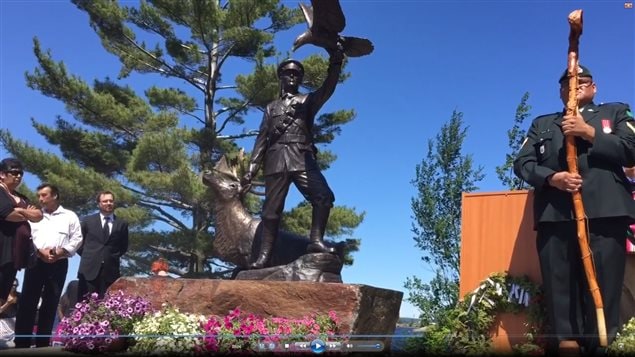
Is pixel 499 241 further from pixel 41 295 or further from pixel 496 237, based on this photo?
pixel 41 295

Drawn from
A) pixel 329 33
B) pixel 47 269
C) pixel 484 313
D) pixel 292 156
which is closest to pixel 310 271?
pixel 292 156

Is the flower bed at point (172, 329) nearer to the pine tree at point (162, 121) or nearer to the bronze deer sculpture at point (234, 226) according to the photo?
the bronze deer sculpture at point (234, 226)

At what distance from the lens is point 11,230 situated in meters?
4.70

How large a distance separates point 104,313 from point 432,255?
3.05 metres

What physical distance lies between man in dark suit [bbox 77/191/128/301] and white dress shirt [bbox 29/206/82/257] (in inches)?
9.9

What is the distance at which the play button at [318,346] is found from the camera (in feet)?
11.9

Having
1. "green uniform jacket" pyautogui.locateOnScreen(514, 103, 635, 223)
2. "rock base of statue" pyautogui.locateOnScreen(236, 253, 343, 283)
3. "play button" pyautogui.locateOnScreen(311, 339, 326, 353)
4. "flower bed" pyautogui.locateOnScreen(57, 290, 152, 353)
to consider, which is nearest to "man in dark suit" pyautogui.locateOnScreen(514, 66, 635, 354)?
"green uniform jacket" pyautogui.locateOnScreen(514, 103, 635, 223)

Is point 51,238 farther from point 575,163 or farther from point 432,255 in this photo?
point 575,163

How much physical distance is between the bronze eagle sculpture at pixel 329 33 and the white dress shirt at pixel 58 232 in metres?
2.51

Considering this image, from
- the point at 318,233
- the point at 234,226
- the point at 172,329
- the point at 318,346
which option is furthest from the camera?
the point at 234,226

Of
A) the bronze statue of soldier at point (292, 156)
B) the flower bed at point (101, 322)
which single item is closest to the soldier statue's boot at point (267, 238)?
the bronze statue of soldier at point (292, 156)

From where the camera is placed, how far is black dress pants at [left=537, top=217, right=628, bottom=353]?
3258 millimetres

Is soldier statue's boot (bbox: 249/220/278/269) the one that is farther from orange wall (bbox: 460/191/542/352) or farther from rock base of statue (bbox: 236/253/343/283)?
orange wall (bbox: 460/191/542/352)

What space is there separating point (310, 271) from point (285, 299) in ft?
1.34
